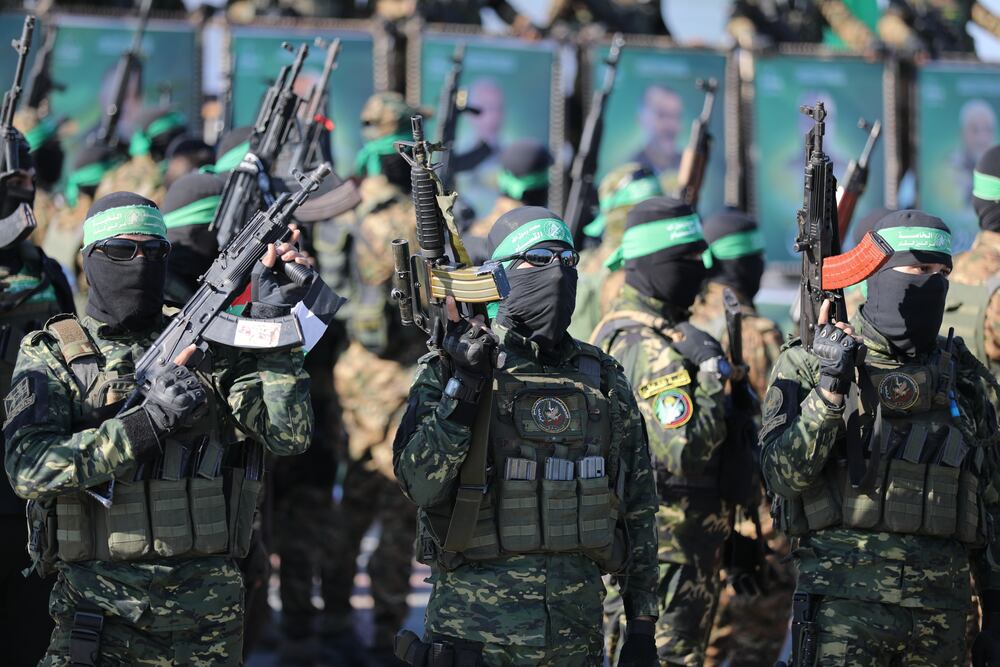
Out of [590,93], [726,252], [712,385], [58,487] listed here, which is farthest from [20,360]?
[590,93]

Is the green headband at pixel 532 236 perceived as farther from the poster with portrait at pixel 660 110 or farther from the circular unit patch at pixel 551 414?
the poster with portrait at pixel 660 110

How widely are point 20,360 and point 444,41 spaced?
25.3 ft

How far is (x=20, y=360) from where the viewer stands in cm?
470

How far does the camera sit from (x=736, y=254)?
25.4 ft

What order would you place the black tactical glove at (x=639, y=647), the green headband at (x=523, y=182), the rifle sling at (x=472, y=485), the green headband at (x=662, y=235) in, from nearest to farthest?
the rifle sling at (x=472, y=485) < the black tactical glove at (x=639, y=647) < the green headband at (x=662, y=235) < the green headband at (x=523, y=182)

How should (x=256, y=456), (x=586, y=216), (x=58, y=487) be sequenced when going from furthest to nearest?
(x=586, y=216), (x=256, y=456), (x=58, y=487)

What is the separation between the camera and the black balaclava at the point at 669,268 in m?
6.25

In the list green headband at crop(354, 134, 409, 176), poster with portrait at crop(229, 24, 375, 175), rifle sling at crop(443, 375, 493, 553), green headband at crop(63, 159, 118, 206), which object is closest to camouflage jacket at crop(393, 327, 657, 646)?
rifle sling at crop(443, 375, 493, 553)

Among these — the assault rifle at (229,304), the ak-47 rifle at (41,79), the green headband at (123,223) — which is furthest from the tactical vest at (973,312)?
the ak-47 rifle at (41,79)

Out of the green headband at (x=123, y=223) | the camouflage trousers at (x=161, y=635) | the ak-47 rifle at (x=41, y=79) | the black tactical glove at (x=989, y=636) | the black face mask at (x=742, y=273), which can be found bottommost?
the black tactical glove at (x=989, y=636)

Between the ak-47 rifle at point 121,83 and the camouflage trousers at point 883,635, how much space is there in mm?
7029

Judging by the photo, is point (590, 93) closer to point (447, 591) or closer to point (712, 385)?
point (712, 385)

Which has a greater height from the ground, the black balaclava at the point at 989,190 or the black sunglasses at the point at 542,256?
the black balaclava at the point at 989,190

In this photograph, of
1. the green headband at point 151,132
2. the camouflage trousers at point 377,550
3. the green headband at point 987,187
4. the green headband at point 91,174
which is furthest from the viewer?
the green headband at point 91,174
